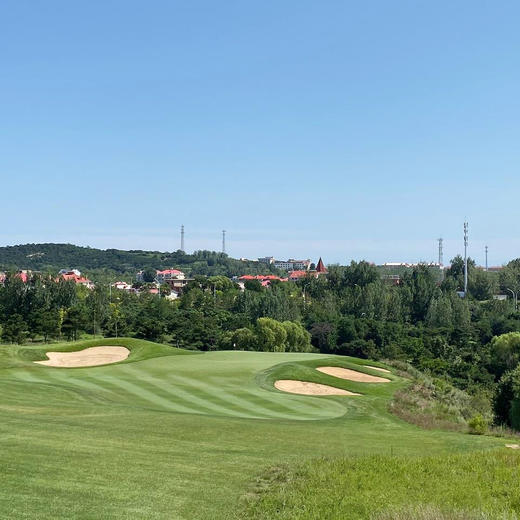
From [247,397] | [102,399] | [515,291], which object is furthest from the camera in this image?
[515,291]

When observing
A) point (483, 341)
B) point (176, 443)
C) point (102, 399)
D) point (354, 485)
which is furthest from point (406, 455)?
point (483, 341)

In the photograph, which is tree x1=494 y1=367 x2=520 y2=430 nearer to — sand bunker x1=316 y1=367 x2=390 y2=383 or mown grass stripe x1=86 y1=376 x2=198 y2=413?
sand bunker x1=316 y1=367 x2=390 y2=383

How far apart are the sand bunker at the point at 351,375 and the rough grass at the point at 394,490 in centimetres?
2456

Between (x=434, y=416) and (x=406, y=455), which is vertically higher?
(x=406, y=455)

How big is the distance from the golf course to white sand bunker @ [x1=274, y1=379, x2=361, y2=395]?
0.45ft

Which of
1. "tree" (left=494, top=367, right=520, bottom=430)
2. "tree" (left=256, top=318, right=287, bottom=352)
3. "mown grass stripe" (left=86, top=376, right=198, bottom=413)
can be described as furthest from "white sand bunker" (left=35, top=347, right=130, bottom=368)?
"tree" (left=256, top=318, right=287, bottom=352)

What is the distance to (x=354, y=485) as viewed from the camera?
13.1 meters

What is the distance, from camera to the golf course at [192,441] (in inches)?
480

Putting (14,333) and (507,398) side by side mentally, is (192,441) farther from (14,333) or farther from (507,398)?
(14,333)

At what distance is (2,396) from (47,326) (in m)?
51.2

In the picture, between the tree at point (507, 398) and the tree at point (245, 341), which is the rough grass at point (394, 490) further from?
the tree at point (245, 341)

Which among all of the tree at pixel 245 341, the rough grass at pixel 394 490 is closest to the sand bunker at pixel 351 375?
the rough grass at pixel 394 490

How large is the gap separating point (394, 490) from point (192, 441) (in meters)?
7.49

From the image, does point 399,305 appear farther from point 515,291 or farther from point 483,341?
point 515,291
